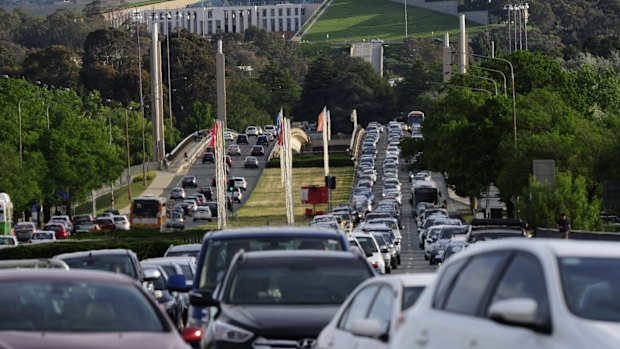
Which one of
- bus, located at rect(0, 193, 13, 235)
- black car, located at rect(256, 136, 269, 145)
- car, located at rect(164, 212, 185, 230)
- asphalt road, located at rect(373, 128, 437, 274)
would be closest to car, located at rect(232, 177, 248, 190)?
asphalt road, located at rect(373, 128, 437, 274)

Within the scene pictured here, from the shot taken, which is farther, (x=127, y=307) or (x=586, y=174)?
(x=586, y=174)

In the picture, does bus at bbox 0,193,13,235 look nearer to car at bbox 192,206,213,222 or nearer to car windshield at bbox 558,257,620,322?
car at bbox 192,206,213,222

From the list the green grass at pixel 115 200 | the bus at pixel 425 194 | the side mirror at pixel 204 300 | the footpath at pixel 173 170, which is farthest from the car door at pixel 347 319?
the green grass at pixel 115 200

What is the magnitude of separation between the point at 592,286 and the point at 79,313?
182 inches

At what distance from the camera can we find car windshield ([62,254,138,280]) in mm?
24844

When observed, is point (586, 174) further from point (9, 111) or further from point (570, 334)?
point (570, 334)

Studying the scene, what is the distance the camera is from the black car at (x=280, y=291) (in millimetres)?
14188

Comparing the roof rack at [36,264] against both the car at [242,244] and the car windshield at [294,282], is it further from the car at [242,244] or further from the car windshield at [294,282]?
the car windshield at [294,282]

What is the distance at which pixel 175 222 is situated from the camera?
99.2 metres

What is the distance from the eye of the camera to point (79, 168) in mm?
105625

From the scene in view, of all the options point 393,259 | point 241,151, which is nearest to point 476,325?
point 393,259

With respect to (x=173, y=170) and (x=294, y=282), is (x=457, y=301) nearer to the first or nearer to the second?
(x=294, y=282)

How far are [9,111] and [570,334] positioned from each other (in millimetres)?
103566

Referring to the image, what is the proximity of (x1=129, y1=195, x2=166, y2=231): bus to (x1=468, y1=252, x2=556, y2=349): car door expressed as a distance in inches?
3344
